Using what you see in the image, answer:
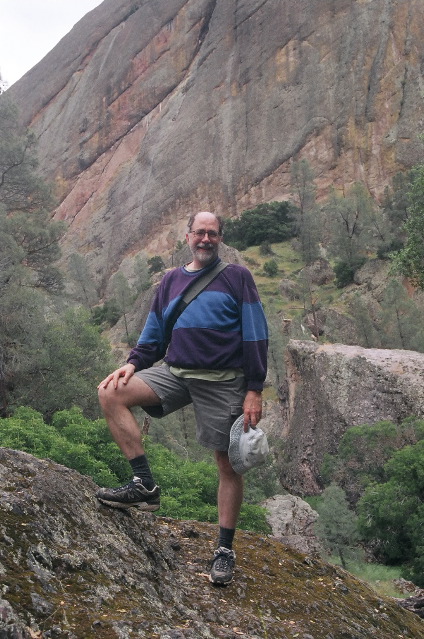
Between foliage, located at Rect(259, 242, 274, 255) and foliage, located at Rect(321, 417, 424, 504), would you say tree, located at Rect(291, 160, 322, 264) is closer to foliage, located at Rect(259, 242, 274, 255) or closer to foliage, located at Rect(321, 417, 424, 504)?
foliage, located at Rect(259, 242, 274, 255)

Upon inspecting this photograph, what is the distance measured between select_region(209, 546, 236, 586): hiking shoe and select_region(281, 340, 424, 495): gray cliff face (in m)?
18.5

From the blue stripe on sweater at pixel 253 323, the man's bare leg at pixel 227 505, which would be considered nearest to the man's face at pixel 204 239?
the blue stripe on sweater at pixel 253 323

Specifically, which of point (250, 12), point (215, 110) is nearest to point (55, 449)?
point (215, 110)

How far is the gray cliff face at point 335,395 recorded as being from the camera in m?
21.4

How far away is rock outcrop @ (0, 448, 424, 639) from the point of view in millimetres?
2367

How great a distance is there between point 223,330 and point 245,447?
0.73 metres

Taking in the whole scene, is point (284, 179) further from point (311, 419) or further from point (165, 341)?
point (165, 341)

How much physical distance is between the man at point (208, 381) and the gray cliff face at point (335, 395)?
60.6 ft

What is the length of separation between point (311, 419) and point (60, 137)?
70.1 m

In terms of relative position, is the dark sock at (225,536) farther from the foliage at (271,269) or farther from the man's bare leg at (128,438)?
the foliage at (271,269)

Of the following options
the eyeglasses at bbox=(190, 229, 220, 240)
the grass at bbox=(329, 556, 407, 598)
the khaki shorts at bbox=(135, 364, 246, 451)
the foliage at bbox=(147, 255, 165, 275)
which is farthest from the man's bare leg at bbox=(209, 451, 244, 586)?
the foliage at bbox=(147, 255, 165, 275)

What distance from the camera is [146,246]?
227ft

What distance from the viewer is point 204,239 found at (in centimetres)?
396

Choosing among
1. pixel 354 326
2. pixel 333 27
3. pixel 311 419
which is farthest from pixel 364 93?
pixel 311 419
